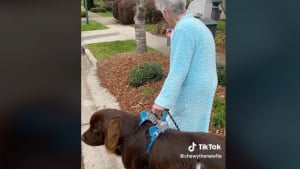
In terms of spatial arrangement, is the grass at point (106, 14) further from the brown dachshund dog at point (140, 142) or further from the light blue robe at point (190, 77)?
the brown dachshund dog at point (140, 142)

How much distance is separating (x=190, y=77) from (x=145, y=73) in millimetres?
280

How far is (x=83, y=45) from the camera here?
226 cm

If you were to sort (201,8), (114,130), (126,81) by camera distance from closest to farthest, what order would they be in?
1. (114,130)
2. (201,8)
3. (126,81)

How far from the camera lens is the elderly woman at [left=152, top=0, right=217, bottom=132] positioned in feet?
6.88

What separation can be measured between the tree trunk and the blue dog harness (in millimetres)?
359

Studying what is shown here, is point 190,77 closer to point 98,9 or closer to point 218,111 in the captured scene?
point 218,111

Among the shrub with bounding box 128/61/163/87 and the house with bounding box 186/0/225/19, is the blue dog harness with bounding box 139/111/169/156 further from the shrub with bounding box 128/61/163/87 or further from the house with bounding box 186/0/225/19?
the house with bounding box 186/0/225/19

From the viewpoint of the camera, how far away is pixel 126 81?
2.34m

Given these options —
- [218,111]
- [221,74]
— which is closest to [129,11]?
[221,74]

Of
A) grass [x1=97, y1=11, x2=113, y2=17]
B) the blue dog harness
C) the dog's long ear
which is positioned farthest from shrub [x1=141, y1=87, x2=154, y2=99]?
grass [x1=97, y1=11, x2=113, y2=17]

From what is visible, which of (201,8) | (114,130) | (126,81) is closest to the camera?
(114,130)
